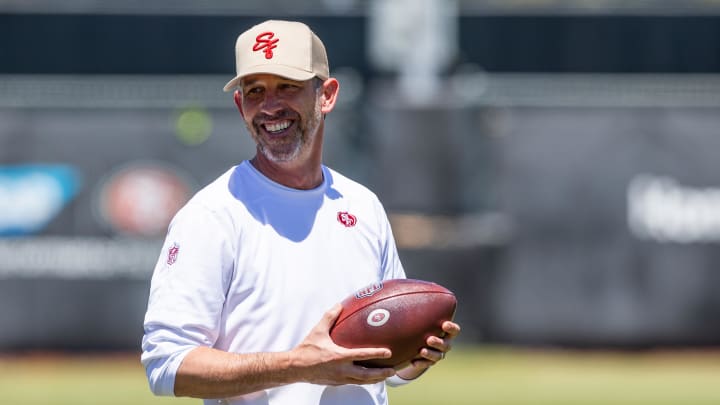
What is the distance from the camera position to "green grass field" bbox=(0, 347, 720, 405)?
445 inches

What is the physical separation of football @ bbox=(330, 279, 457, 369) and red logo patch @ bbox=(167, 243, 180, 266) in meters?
0.51

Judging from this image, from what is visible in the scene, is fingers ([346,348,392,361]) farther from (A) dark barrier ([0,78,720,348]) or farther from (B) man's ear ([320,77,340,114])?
(A) dark barrier ([0,78,720,348])

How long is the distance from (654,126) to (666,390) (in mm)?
3366

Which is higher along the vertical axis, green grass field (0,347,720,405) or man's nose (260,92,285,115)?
man's nose (260,92,285,115)

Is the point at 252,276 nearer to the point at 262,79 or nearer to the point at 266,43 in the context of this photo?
A: the point at 262,79

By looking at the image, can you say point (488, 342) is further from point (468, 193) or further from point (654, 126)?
point (654, 126)

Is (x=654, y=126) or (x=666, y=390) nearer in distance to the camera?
(x=666, y=390)

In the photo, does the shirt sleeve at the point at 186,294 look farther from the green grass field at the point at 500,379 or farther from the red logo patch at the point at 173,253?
the green grass field at the point at 500,379

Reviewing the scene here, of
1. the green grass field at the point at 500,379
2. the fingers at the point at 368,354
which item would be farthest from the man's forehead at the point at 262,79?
the green grass field at the point at 500,379

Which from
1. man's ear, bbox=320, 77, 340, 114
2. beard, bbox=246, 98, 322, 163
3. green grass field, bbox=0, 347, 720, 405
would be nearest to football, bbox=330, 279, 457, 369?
beard, bbox=246, 98, 322, 163

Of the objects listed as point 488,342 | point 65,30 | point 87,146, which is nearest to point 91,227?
point 87,146

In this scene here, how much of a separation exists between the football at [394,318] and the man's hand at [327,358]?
0.07 meters

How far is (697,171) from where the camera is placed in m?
13.9

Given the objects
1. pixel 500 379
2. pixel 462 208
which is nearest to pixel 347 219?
pixel 500 379
